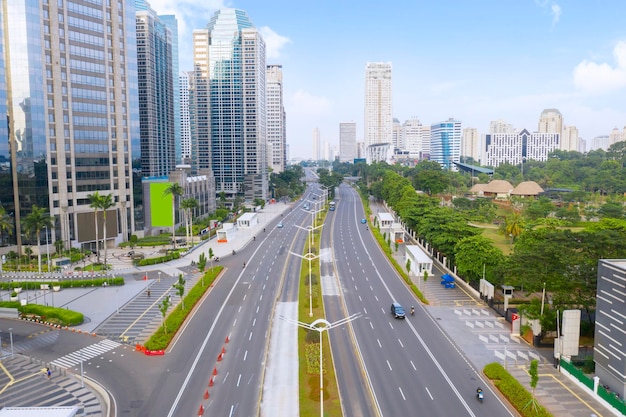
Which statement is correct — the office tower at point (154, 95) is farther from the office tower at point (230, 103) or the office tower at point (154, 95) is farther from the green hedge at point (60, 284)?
the green hedge at point (60, 284)

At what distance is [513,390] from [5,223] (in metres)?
76.0

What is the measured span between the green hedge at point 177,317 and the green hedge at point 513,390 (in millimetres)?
29211

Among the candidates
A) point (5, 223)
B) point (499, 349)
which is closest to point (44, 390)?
point (499, 349)

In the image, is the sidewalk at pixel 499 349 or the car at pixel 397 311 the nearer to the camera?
the sidewalk at pixel 499 349

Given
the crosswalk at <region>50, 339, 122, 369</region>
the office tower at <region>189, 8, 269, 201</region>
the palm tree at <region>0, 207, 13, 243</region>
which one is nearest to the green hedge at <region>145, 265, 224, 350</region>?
the crosswalk at <region>50, 339, 122, 369</region>

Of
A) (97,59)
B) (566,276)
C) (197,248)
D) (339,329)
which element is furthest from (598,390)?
(97,59)

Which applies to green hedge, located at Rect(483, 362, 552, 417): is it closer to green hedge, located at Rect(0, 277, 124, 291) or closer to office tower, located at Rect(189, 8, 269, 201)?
green hedge, located at Rect(0, 277, 124, 291)

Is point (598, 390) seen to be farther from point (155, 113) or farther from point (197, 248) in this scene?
point (155, 113)

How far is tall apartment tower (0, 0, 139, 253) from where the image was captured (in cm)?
8612

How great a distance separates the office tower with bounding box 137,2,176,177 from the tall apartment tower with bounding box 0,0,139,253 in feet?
144

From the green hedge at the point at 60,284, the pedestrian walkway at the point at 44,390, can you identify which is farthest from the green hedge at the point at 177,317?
the green hedge at the point at 60,284

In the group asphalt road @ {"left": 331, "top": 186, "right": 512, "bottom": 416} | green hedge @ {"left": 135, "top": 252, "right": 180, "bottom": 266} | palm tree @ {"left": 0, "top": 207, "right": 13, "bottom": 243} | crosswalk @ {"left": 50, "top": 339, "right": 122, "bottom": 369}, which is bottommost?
crosswalk @ {"left": 50, "top": 339, "right": 122, "bottom": 369}

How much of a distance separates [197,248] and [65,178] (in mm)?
27833

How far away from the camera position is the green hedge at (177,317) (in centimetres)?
4553
